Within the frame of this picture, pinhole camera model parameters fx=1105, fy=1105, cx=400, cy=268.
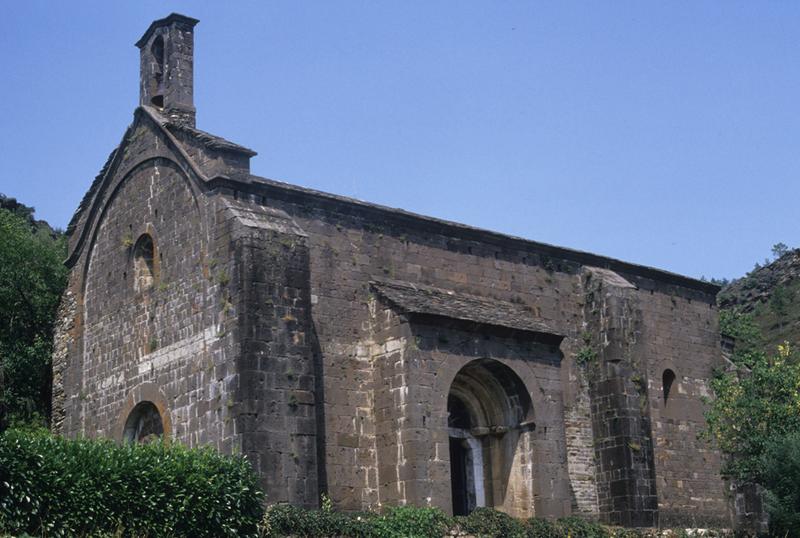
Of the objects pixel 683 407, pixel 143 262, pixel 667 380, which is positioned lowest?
pixel 683 407

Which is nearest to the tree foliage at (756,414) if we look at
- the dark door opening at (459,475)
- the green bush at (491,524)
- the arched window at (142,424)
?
the green bush at (491,524)

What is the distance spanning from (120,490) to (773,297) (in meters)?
37.1

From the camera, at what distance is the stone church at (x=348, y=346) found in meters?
20.7

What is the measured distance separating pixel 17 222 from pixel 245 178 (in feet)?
52.0

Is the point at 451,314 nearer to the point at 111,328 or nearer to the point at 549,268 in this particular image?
the point at 549,268

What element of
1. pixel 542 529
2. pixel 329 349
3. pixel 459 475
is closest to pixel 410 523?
pixel 542 529

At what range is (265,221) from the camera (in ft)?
70.7

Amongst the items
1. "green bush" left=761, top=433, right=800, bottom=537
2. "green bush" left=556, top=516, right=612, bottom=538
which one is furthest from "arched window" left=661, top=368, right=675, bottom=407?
"green bush" left=556, top=516, right=612, bottom=538

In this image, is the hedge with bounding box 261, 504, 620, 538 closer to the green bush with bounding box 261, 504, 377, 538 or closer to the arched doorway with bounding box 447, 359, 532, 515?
the green bush with bounding box 261, 504, 377, 538

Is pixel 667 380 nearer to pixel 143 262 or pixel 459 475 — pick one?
pixel 459 475

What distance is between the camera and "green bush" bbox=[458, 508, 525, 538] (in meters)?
21.3

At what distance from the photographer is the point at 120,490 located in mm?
17391

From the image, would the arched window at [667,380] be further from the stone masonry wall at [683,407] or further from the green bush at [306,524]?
the green bush at [306,524]

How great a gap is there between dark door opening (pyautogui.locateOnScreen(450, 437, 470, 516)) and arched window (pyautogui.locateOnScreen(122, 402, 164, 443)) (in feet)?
21.2
